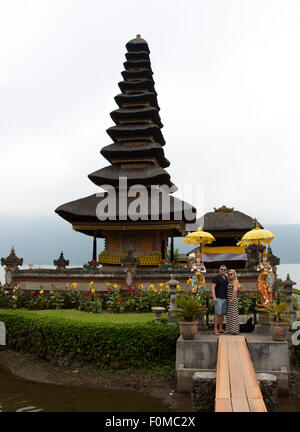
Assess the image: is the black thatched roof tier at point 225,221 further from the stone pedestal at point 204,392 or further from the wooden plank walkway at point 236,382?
the stone pedestal at point 204,392

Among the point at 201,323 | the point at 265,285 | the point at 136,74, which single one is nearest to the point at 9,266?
the point at 201,323

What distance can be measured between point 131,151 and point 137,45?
33.2ft

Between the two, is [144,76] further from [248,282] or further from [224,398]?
[224,398]

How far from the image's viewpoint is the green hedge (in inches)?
519

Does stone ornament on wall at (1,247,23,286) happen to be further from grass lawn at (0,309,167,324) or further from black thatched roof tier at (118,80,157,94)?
black thatched roof tier at (118,80,157,94)

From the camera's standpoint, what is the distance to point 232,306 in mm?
12414

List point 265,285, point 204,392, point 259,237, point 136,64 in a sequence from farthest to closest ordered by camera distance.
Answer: point 136,64 → point 259,237 → point 265,285 → point 204,392

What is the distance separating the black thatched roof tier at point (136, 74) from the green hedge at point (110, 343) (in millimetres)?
22059

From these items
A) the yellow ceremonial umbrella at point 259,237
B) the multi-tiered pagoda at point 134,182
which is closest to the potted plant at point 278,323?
the yellow ceremonial umbrella at point 259,237

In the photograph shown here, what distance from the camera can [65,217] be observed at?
1022 inches

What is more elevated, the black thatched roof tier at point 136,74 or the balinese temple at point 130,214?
the black thatched roof tier at point 136,74

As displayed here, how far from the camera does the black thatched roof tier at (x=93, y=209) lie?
77.7 feet

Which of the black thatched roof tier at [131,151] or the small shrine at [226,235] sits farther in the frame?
the small shrine at [226,235]

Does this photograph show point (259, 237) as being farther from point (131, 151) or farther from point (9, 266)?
point (131, 151)
